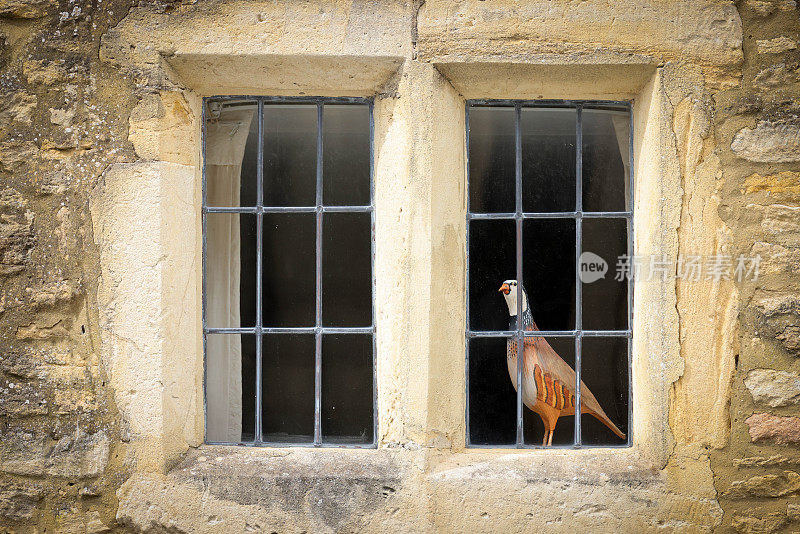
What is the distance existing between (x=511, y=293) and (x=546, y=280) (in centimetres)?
15

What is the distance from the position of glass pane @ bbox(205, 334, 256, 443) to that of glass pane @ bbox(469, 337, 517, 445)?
0.88 metres

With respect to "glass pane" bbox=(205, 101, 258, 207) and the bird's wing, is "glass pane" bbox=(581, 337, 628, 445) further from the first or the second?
"glass pane" bbox=(205, 101, 258, 207)

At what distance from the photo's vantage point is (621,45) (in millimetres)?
2348

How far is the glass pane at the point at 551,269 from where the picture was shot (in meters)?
2.57

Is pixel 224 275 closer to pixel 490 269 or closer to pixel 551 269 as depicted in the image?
pixel 490 269

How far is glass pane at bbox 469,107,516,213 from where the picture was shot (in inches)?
101

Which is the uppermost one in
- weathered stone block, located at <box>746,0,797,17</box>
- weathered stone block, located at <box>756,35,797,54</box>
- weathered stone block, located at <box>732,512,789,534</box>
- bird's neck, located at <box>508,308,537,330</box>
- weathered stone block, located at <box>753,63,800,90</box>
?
weathered stone block, located at <box>746,0,797,17</box>

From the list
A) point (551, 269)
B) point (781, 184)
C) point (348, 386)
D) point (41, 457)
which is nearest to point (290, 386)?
point (348, 386)

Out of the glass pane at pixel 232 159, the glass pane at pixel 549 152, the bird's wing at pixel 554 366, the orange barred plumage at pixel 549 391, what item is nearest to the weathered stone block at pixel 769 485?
the bird's wing at pixel 554 366

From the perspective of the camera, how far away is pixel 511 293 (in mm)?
2578

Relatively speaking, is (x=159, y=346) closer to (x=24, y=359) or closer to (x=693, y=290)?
(x=24, y=359)

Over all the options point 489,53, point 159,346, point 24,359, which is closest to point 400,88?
point 489,53

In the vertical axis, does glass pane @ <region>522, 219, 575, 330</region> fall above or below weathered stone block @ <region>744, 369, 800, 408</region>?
above

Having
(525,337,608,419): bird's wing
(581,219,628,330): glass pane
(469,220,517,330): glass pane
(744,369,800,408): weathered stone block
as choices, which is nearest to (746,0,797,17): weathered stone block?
(581,219,628,330): glass pane
